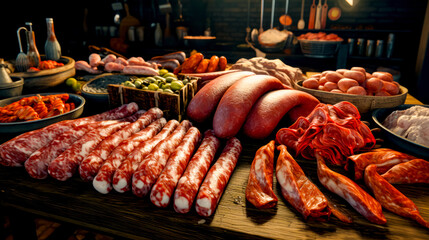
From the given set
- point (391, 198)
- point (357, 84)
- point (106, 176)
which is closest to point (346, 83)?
point (357, 84)

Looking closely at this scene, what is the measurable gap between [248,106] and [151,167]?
699 millimetres

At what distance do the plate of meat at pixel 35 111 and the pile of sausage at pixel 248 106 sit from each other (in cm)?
84

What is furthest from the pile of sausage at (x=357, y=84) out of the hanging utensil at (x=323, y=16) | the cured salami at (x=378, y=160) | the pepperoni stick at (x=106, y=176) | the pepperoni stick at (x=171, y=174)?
the hanging utensil at (x=323, y=16)

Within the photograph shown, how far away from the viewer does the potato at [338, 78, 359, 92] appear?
168 centimetres

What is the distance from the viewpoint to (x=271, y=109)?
1481mm

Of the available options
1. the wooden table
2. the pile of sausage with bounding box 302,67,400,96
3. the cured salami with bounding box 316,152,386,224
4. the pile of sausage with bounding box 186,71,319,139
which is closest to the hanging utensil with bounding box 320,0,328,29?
the pile of sausage with bounding box 302,67,400,96

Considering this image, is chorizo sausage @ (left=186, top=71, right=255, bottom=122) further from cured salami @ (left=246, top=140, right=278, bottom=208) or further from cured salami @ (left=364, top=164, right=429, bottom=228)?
cured salami @ (left=364, top=164, right=429, bottom=228)

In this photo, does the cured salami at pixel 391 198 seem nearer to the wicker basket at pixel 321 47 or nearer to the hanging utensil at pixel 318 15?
the wicker basket at pixel 321 47

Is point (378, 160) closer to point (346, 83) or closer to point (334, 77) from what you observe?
point (346, 83)

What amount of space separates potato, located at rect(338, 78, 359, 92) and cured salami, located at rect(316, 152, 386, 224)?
845 millimetres

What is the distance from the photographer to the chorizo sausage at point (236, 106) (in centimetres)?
142

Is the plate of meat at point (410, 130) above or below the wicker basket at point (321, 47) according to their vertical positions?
below

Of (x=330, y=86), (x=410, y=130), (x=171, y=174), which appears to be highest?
(x=330, y=86)

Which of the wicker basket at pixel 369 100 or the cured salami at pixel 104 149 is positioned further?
the wicker basket at pixel 369 100
